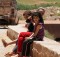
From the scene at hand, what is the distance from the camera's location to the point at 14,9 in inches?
882

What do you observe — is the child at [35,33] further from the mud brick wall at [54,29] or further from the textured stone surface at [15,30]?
the mud brick wall at [54,29]

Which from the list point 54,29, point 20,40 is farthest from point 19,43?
point 54,29

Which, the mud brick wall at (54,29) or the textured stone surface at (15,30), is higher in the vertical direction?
the textured stone surface at (15,30)

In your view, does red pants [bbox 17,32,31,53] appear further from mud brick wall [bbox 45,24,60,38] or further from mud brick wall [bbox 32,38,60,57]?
mud brick wall [bbox 45,24,60,38]

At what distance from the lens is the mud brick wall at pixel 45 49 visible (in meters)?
7.03

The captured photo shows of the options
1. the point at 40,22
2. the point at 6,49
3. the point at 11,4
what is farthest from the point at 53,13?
the point at 40,22

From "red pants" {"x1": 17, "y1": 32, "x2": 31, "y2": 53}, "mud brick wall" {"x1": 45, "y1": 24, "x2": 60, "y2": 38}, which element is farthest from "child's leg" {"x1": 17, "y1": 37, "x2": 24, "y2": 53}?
"mud brick wall" {"x1": 45, "y1": 24, "x2": 60, "y2": 38}

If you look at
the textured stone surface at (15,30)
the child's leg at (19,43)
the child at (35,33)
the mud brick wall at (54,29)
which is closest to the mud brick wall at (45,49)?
the child at (35,33)

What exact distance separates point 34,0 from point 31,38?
47266mm

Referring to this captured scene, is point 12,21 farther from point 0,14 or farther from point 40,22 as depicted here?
point 40,22

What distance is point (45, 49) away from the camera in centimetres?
766

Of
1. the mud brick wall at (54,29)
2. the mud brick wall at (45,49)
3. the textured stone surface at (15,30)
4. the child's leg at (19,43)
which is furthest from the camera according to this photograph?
the mud brick wall at (54,29)

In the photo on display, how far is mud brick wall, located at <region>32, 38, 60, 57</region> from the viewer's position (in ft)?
23.1

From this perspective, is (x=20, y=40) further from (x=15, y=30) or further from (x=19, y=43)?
(x=15, y=30)
